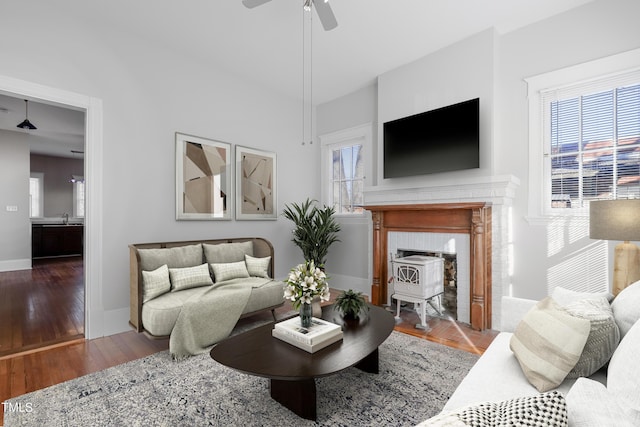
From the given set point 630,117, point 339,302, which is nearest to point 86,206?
point 339,302

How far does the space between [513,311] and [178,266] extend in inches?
116

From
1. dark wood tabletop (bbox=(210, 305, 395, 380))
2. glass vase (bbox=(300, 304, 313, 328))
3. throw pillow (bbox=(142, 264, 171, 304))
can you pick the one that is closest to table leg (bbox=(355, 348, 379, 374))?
dark wood tabletop (bbox=(210, 305, 395, 380))

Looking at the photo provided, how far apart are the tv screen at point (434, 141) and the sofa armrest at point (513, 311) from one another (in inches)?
71.5

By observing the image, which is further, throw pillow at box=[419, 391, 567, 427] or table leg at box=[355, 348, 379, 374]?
table leg at box=[355, 348, 379, 374]

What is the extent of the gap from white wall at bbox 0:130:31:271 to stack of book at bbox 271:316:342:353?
274 inches

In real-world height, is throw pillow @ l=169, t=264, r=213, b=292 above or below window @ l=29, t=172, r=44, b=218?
below

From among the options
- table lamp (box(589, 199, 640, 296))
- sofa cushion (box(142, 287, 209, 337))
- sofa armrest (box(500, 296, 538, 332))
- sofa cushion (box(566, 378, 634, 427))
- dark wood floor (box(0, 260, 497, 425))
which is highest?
table lamp (box(589, 199, 640, 296))

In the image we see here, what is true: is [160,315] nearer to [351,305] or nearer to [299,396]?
[299,396]

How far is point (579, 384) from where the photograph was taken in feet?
3.23

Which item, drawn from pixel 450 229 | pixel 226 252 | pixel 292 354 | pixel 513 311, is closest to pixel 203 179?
pixel 226 252

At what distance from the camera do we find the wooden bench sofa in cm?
254

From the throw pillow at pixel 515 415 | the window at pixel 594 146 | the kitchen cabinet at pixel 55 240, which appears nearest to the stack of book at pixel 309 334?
the throw pillow at pixel 515 415

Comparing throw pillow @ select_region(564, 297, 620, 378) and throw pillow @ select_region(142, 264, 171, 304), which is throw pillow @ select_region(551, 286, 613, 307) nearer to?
throw pillow @ select_region(564, 297, 620, 378)

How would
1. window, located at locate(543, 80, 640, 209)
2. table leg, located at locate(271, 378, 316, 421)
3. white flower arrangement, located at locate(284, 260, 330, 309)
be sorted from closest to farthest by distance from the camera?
1. table leg, located at locate(271, 378, 316, 421)
2. white flower arrangement, located at locate(284, 260, 330, 309)
3. window, located at locate(543, 80, 640, 209)
